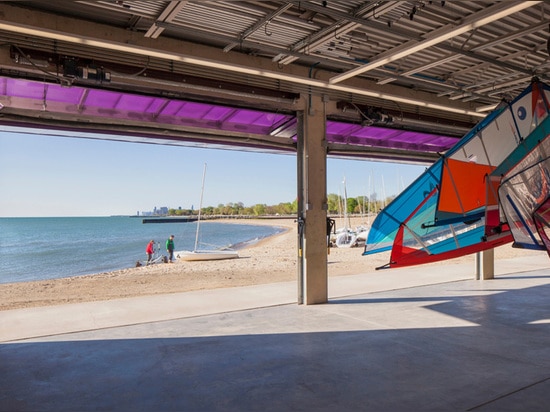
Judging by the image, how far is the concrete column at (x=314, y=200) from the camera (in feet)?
23.6

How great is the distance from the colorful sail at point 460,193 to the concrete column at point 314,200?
2.78m

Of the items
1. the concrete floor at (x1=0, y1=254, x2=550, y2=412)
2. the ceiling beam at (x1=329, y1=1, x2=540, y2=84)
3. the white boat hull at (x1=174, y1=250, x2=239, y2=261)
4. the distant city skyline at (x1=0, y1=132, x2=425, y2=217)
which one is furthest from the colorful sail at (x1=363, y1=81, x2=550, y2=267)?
the distant city skyline at (x1=0, y1=132, x2=425, y2=217)

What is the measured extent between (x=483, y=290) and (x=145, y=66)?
742cm

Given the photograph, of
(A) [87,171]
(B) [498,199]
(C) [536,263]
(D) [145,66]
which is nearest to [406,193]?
(B) [498,199]

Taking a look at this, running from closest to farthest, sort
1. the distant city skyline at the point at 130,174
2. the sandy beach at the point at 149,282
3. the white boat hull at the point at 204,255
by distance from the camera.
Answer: the sandy beach at the point at 149,282 → the white boat hull at the point at 204,255 → the distant city skyline at the point at 130,174

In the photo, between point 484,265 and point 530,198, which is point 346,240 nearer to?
point 484,265

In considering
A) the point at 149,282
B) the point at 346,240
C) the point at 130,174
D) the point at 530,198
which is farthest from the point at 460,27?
the point at 130,174

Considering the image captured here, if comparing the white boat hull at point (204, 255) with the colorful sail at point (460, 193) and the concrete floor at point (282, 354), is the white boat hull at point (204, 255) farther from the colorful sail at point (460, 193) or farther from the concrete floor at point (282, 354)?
the colorful sail at point (460, 193)

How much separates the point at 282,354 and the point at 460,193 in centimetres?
253

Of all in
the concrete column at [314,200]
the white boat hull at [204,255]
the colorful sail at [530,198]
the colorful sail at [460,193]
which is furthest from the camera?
the white boat hull at [204,255]

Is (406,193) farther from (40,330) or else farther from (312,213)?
(40,330)

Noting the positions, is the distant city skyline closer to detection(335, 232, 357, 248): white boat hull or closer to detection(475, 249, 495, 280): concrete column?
detection(335, 232, 357, 248): white boat hull

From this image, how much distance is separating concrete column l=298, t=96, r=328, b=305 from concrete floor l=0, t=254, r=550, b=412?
40cm

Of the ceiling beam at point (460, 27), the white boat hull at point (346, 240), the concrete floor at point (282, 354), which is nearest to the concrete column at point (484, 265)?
the concrete floor at point (282, 354)
